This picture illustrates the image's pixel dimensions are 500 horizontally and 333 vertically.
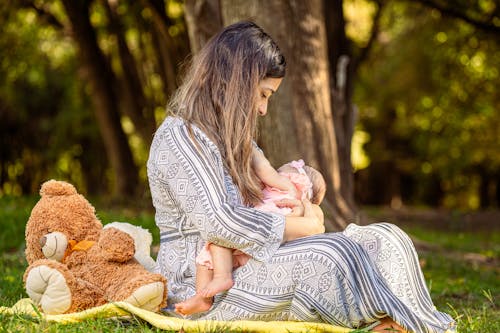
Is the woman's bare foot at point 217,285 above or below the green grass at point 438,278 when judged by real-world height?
above

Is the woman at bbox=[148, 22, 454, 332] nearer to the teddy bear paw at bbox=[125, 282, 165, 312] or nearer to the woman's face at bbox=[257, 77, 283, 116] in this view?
the woman's face at bbox=[257, 77, 283, 116]

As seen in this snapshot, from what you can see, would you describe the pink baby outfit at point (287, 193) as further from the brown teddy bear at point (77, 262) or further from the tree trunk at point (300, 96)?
the tree trunk at point (300, 96)

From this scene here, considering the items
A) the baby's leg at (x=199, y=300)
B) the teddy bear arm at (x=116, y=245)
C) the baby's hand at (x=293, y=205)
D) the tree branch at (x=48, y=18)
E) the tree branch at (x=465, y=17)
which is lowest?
the baby's leg at (x=199, y=300)

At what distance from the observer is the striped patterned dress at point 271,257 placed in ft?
11.1

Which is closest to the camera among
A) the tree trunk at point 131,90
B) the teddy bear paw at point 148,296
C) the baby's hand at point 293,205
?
the teddy bear paw at point 148,296

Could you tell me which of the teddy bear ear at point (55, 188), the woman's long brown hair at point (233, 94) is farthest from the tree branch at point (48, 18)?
the woman's long brown hair at point (233, 94)

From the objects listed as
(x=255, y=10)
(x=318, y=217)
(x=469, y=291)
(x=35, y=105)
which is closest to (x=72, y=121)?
(x=35, y=105)

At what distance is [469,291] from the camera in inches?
224

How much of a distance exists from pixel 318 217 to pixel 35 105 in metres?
14.8

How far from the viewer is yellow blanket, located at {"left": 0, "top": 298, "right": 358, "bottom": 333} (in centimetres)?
343

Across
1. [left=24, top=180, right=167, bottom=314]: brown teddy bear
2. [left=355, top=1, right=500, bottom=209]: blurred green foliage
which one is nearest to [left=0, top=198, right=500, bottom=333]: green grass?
[left=24, top=180, right=167, bottom=314]: brown teddy bear

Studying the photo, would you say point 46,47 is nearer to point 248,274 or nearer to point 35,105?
point 35,105

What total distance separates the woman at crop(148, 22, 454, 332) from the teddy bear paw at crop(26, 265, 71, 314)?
1.61 feet

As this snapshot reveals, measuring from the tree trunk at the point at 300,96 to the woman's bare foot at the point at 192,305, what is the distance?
129 inches
